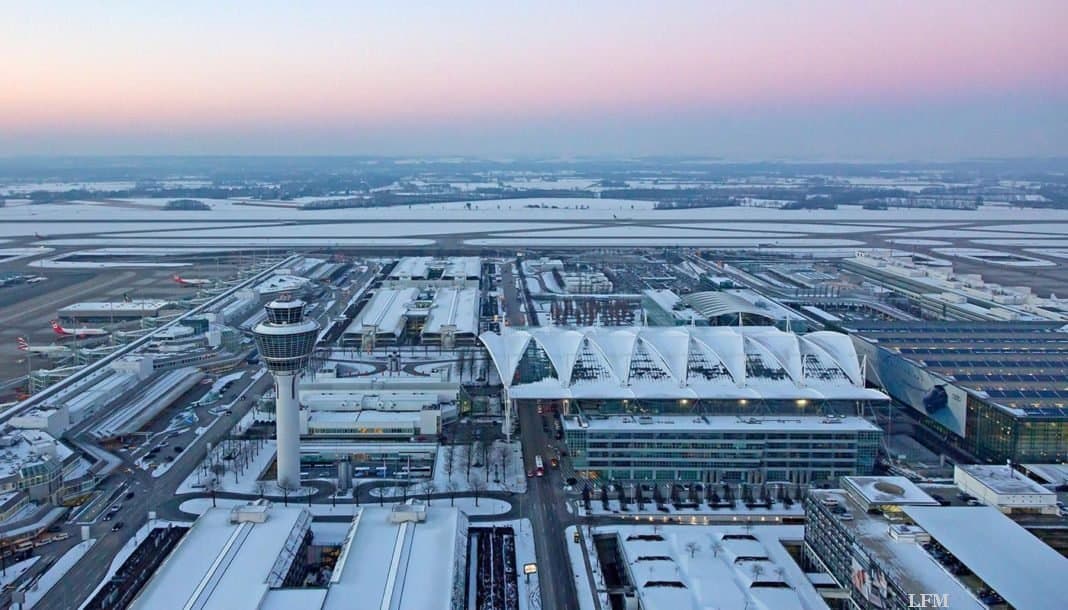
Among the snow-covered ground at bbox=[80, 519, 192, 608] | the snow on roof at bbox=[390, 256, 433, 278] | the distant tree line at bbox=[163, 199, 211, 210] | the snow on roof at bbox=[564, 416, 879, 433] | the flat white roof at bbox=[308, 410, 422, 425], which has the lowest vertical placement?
the snow-covered ground at bbox=[80, 519, 192, 608]

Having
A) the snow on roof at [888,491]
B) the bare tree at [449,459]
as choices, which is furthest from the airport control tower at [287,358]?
the snow on roof at [888,491]

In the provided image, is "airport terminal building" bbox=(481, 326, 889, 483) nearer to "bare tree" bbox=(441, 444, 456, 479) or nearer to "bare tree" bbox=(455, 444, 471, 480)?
"bare tree" bbox=(455, 444, 471, 480)

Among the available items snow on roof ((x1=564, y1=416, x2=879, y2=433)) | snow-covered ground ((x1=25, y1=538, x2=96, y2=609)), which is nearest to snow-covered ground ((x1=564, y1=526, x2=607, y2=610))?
snow on roof ((x1=564, y1=416, x2=879, y2=433))

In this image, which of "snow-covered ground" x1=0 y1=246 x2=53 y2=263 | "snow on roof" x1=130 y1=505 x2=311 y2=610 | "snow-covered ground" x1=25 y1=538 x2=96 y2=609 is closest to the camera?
"snow on roof" x1=130 y1=505 x2=311 y2=610

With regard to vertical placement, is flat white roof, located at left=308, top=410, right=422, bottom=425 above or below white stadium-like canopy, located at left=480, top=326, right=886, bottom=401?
below

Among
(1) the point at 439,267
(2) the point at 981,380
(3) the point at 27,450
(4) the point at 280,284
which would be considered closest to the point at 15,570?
(3) the point at 27,450

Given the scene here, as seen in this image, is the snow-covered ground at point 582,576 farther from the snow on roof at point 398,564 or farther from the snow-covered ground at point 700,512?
the snow on roof at point 398,564
